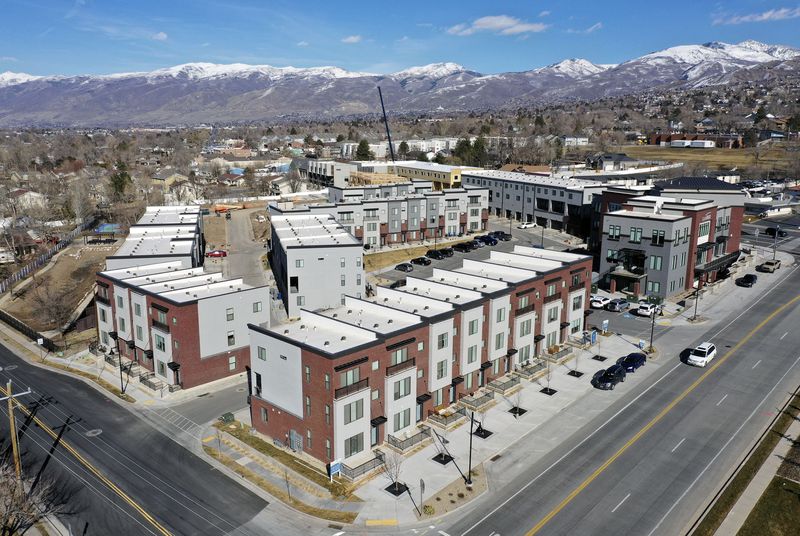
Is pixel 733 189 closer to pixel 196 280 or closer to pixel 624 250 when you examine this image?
pixel 624 250

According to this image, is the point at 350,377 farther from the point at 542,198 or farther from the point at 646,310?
the point at 542,198

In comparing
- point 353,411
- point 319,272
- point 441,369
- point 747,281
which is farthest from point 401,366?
point 747,281

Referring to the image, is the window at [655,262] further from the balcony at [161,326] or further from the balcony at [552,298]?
the balcony at [161,326]

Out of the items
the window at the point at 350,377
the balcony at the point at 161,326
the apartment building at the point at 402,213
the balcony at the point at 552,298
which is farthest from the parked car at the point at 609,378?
the apartment building at the point at 402,213

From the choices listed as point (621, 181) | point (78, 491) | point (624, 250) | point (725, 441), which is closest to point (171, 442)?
point (78, 491)

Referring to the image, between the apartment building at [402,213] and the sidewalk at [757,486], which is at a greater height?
the apartment building at [402,213]

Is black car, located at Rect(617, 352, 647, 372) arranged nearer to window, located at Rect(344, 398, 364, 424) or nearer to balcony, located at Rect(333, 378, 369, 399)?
balcony, located at Rect(333, 378, 369, 399)
